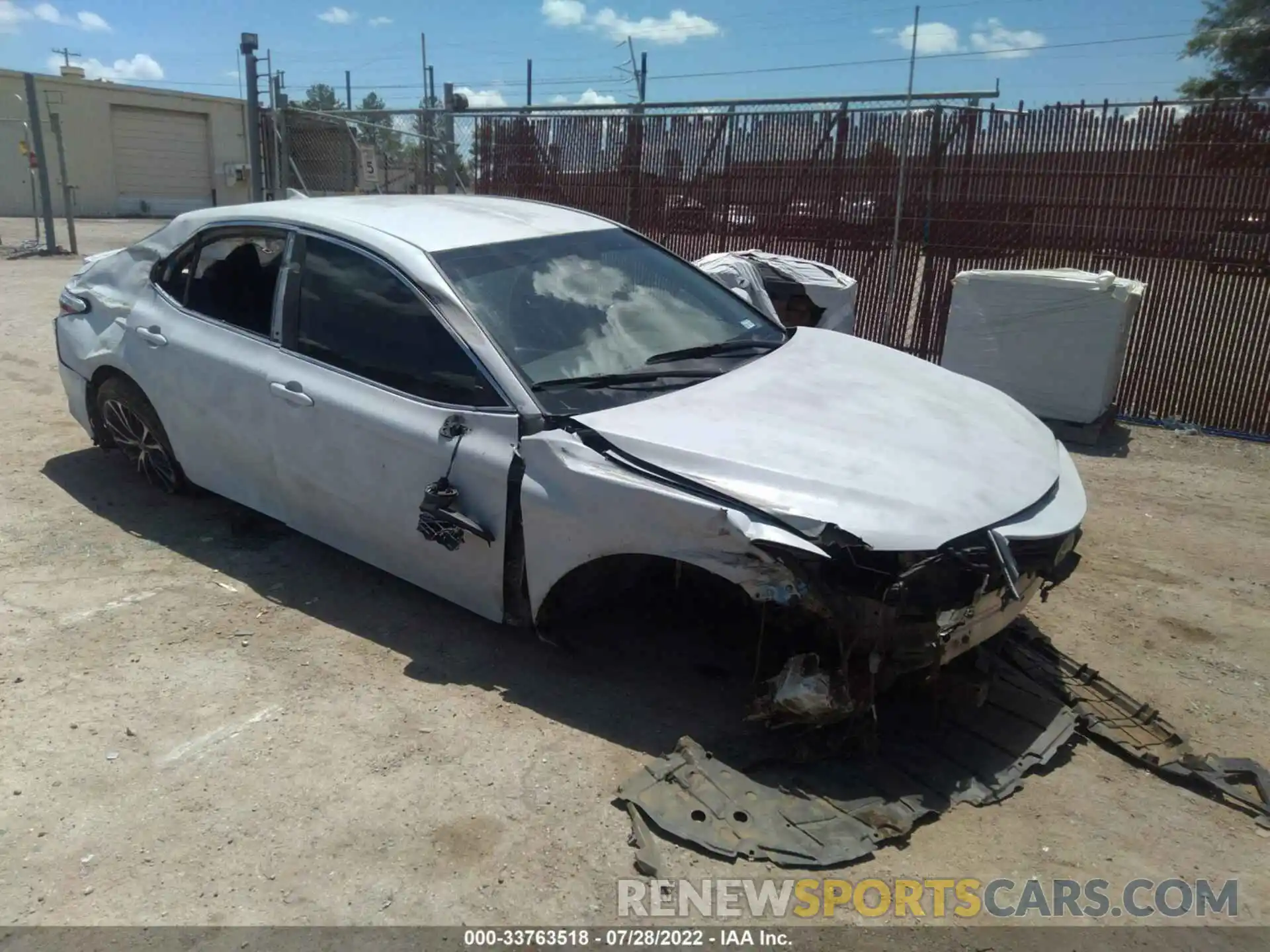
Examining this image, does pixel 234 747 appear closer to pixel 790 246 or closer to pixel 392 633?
pixel 392 633

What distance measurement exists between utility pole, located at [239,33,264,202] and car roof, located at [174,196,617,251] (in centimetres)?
755

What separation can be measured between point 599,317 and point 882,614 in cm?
178

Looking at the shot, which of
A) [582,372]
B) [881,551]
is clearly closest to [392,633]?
[582,372]

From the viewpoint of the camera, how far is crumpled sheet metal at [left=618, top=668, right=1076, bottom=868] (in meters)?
2.78

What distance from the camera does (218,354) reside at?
4.38m

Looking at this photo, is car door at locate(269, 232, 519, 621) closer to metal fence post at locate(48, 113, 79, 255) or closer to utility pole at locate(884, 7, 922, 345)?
utility pole at locate(884, 7, 922, 345)

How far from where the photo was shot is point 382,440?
147 inches

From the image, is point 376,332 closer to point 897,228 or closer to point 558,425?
point 558,425

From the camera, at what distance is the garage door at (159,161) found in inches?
1346

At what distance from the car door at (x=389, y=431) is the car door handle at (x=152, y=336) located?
0.90 meters

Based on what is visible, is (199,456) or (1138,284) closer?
(199,456)

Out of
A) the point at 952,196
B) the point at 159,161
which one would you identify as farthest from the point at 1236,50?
the point at 159,161

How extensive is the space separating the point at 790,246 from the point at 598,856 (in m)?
7.70

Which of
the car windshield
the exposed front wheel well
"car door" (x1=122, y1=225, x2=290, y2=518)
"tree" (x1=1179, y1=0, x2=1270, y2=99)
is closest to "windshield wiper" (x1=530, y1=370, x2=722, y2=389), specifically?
the car windshield
